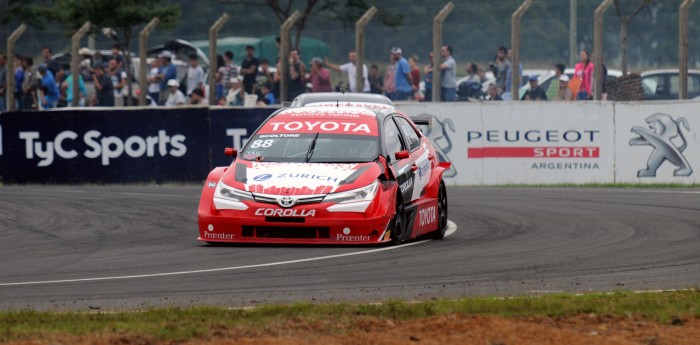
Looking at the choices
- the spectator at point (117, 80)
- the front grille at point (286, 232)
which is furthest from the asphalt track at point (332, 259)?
the spectator at point (117, 80)

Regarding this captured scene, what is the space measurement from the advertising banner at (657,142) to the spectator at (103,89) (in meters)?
9.38

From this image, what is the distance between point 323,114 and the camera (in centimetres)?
1431

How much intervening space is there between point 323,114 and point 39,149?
10166 mm

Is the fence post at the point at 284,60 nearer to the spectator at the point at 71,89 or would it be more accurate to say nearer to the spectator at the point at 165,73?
the spectator at the point at 165,73

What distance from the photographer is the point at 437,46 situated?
2391 centimetres

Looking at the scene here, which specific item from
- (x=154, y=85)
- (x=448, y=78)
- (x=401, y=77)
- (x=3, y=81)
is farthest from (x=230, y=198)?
(x=3, y=81)

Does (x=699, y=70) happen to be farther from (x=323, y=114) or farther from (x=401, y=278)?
(x=401, y=278)

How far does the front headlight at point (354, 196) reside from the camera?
1265 cm

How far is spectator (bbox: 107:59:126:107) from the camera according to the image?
26.7 meters

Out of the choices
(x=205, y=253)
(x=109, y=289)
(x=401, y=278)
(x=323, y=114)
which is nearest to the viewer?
(x=109, y=289)

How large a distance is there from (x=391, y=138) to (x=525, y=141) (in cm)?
937

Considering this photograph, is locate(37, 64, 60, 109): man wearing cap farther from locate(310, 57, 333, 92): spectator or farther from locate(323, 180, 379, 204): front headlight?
locate(323, 180, 379, 204): front headlight

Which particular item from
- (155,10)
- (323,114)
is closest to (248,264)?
(323,114)

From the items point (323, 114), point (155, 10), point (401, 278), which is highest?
point (155, 10)
